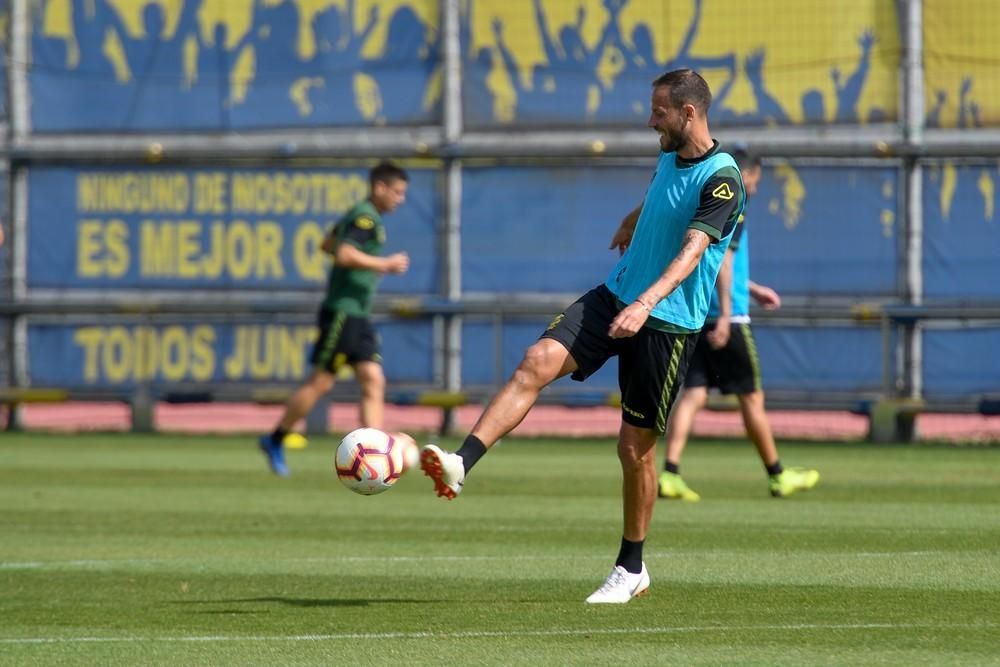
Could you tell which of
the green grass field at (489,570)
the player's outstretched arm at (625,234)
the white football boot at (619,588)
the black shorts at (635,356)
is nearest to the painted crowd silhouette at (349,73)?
the green grass field at (489,570)

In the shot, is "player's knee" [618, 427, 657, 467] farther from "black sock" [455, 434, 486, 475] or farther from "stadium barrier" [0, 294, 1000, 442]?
"stadium barrier" [0, 294, 1000, 442]

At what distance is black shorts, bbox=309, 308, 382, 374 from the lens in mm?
15641

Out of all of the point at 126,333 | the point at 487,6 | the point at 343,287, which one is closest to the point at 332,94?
the point at 487,6

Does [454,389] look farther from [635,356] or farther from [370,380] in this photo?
[635,356]

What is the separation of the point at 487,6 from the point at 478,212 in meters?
2.36

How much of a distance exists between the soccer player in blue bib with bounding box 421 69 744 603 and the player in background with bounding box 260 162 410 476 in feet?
23.2

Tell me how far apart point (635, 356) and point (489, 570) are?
1546mm

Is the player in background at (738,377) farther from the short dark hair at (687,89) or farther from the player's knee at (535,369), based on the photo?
the player's knee at (535,369)

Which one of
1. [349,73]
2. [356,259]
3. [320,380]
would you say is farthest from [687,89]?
[349,73]

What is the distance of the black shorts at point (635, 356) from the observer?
786cm

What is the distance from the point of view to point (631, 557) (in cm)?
782

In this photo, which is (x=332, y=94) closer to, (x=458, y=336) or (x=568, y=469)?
(x=458, y=336)

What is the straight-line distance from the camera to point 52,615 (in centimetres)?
753

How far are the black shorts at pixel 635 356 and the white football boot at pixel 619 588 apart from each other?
0.63 m
